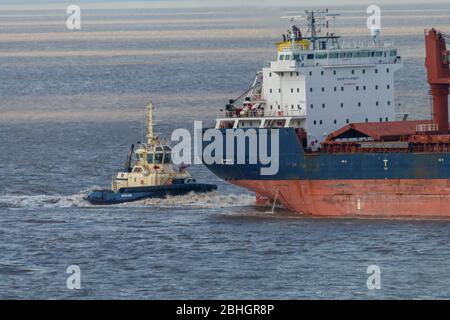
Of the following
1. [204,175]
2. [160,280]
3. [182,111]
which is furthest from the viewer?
[182,111]

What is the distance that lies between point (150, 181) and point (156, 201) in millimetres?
1410

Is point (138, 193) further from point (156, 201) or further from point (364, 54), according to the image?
point (364, 54)

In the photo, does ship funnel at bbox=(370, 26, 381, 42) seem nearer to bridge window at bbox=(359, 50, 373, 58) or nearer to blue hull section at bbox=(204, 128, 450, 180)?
bridge window at bbox=(359, 50, 373, 58)

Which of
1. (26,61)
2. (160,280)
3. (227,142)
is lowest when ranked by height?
(160,280)

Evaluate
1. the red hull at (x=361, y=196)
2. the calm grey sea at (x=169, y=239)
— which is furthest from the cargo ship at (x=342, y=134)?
the calm grey sea at (x=169, y=239)

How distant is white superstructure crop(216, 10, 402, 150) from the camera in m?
59.3

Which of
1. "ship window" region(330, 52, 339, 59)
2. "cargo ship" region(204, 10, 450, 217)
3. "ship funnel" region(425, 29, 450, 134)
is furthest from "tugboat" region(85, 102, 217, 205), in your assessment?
"ship funnel" region(425, 29, 450, 134)

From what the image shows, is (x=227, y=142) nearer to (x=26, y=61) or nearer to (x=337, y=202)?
(x=337, y=202)

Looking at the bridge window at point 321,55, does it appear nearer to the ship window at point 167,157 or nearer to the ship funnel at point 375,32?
the ship funnel at point 375,32

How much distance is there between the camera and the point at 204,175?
69.7 metres
